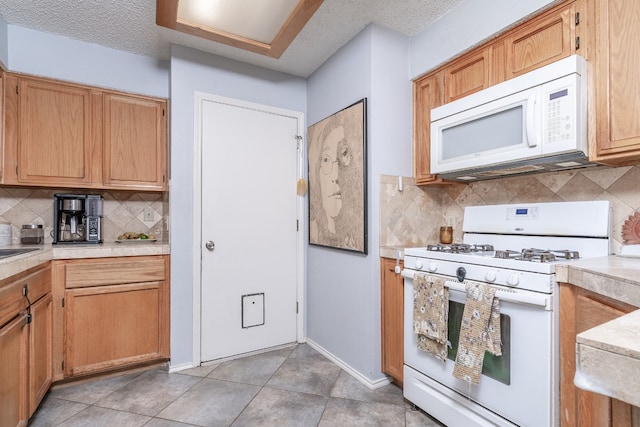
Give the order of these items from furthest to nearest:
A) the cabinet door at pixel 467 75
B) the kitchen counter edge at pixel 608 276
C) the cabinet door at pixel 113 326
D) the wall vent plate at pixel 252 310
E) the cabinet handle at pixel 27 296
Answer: the wall vent plate at pixel 252 310, the cabinet door at pixel 113 326, the cabinet door at pixel 467 75, the cabinet handle at pixel 27 296, the kitchen counter edge at pixel 608 276

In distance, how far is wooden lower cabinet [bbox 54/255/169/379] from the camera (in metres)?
2.03

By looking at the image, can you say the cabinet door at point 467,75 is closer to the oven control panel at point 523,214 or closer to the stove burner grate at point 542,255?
the oven control panel at point 523,214

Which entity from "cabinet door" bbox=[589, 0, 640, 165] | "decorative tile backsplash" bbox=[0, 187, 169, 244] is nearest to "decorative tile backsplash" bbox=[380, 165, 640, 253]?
"cabinet door" bbox=[589, 0, 640, 165]

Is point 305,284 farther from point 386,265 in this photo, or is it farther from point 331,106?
point 331,106

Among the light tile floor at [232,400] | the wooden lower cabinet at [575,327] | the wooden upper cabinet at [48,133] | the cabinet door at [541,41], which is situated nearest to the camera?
the wooden lower cabinet at [575,327]

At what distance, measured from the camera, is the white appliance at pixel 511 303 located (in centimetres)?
124

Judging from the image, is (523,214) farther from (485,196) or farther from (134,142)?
(134,142)

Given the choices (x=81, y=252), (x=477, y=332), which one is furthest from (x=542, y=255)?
(x=81, y=252)

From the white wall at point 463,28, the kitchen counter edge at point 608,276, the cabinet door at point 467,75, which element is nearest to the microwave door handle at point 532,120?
the cabinet door at point 467,75

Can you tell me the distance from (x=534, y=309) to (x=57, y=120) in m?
3.01

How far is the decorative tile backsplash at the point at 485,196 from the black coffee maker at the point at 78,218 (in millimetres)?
2077

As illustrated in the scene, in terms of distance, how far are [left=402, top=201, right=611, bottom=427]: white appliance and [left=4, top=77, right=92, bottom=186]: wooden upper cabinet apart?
2.37m

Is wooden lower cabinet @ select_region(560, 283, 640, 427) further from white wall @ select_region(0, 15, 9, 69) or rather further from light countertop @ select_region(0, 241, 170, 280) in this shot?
white wall @ select_region(0, 15, 9, 69)

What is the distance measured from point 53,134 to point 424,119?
2.54m
